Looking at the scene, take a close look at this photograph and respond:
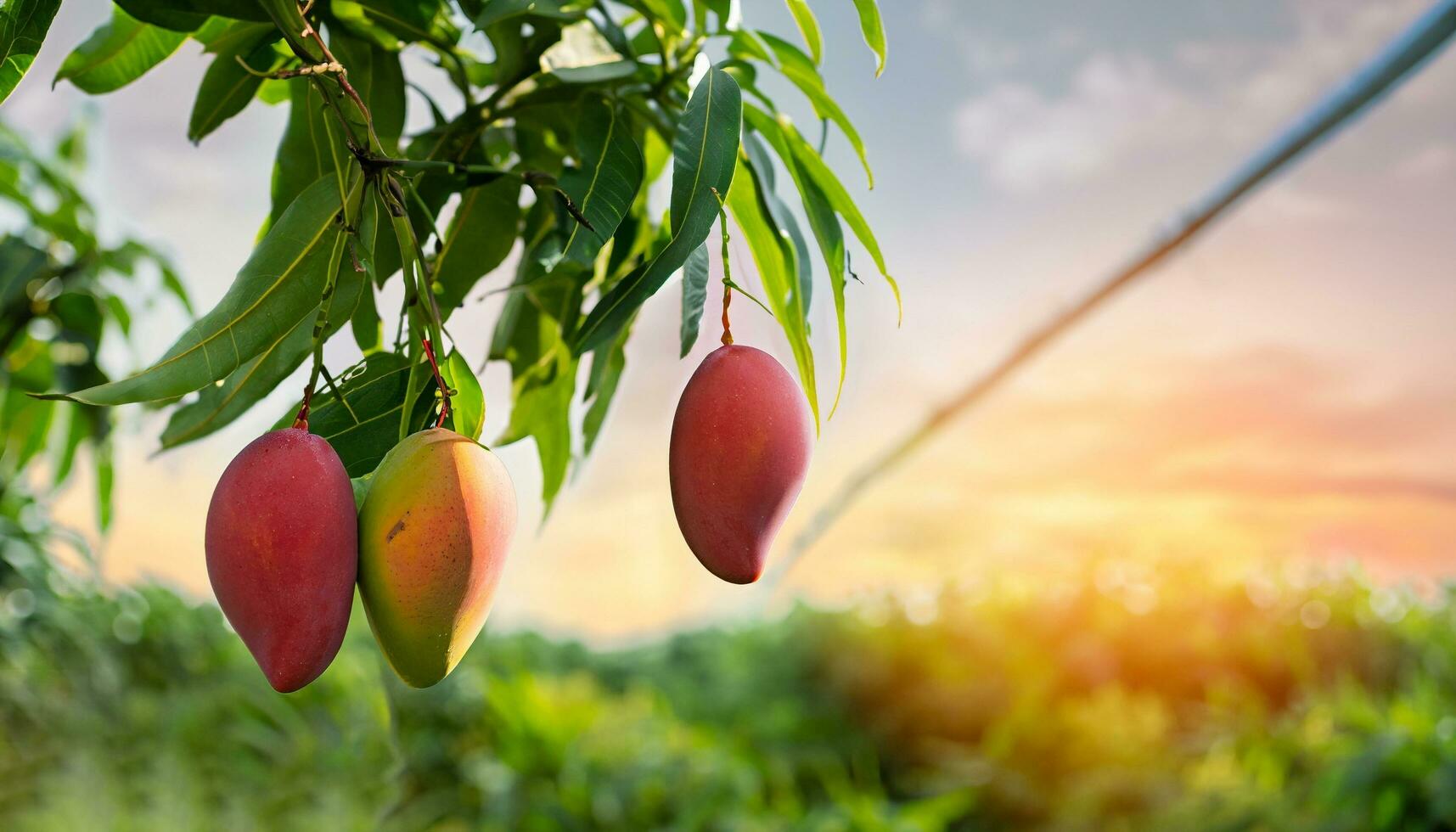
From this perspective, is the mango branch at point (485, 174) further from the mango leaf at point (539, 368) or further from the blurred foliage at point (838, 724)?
the blurred foliage at point (838, 724)

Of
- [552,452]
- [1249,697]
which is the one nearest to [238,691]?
[1249,697]

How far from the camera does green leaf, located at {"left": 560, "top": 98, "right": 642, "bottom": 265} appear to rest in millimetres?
323

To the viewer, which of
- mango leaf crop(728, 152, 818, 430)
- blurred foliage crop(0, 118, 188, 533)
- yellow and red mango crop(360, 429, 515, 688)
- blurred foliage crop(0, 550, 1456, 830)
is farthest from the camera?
blurred foliage crop(0, 550, 1456, 830)

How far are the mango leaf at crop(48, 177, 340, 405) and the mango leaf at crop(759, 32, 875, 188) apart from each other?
0.19m

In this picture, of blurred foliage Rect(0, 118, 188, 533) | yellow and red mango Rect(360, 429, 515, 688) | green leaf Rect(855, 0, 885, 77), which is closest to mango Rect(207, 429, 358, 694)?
yellow and red mango Rect(360, 429, 515, 688)

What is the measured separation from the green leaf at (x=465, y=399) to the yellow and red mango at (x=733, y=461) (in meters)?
0.06

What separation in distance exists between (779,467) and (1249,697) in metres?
2.20

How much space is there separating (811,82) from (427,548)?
0.25m

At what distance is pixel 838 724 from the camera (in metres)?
2.63

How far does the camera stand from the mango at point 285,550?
0.85ft

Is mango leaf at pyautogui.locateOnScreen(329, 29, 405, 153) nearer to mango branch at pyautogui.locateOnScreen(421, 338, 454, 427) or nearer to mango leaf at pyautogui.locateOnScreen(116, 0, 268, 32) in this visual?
mango leaf at pyautogui.locateOnScreen(116, 0, 268, 32)

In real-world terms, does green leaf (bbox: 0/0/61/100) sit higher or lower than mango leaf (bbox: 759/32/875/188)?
lower

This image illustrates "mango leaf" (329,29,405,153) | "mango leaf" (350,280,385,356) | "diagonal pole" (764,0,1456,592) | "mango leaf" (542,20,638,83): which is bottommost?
"mango leaf" (350,280,385,356)

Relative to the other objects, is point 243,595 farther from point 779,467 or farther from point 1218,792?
point 1218,792
